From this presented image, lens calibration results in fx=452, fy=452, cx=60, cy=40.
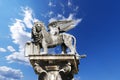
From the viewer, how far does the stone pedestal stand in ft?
60.2

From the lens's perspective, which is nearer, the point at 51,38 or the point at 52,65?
the point at 52,65

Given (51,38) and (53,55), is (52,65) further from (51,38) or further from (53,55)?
(51,38)

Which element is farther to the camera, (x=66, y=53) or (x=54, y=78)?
(x=66, y=53)

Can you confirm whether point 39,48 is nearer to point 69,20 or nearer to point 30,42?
point 30,42

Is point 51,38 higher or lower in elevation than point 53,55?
higher

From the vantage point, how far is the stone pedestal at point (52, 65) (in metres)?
18.4

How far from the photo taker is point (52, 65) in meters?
18.5

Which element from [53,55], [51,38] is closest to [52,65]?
[53,55]

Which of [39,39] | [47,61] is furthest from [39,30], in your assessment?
[47,61]

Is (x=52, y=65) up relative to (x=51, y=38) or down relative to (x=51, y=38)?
down

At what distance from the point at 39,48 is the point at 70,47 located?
4.41ft

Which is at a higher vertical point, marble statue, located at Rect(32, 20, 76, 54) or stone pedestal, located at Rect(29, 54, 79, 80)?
marble statue, located at Rect(32, 20, 76, 54)

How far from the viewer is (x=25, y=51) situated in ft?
62.2

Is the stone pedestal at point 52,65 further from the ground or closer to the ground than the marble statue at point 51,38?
closer to the ground
